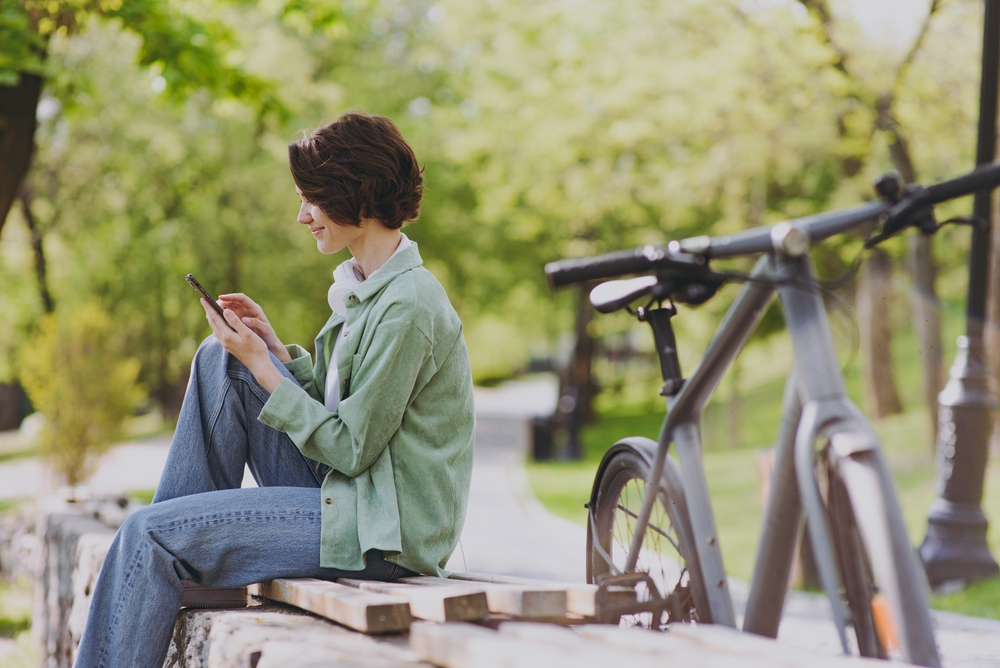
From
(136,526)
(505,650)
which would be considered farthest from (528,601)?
(136,526)

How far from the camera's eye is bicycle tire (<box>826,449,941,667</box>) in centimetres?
166

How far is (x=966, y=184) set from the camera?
6.13 feet

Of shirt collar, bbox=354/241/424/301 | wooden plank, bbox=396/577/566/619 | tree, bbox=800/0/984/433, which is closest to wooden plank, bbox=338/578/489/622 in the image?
wooden plank, bbox=396/577/566/619

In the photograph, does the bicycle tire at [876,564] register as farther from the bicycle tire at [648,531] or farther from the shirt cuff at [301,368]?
the shirt cuff at [301,368]

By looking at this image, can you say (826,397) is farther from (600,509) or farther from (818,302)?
(600,509)

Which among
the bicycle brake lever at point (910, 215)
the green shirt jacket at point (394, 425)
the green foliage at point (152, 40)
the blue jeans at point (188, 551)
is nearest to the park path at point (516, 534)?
the green shirt jacket at point (394, 425)

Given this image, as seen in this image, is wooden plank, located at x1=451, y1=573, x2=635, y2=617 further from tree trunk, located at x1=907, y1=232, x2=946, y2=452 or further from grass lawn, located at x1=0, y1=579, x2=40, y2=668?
tree trunk, located at x1=907, y1=232, x2=946, y2=452

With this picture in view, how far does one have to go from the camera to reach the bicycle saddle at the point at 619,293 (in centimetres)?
233

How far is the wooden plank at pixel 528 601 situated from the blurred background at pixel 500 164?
812mm

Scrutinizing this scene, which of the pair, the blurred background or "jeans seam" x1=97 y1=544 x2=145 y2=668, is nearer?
"jeans seam" x1=97 y1=544 x2=145 y2=668

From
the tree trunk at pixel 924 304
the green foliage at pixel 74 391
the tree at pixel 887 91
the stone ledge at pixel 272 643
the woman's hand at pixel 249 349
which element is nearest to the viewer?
the stone ledge at pixel 272 643

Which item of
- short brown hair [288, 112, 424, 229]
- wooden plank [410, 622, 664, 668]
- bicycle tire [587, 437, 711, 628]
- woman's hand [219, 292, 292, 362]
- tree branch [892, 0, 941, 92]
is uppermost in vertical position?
tree branch [892, 0, 941, 92]

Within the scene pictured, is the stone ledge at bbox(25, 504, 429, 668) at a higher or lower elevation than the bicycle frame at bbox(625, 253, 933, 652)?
lower

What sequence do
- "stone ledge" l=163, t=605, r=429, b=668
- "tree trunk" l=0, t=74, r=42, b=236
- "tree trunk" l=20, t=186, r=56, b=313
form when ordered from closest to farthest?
"stone ledge" l=163, t=605, r=429, b=668 → "tree trunk" l=0, t=74, r=42, b=236 → "tree trunk" l=20, t=186, r=56, b=313
